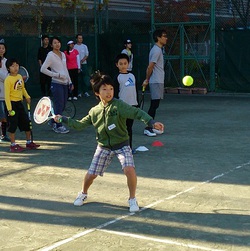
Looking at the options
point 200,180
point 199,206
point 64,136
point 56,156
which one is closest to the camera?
point 199,206

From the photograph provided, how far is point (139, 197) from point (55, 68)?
5.17 metres

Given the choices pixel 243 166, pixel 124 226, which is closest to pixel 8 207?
pixel 124 226

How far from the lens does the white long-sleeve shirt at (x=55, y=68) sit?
36.7 feet

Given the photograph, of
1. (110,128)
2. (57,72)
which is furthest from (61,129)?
(110,128)

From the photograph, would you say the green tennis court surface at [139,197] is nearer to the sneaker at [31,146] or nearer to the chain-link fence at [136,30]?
the sneaker at [31,146]

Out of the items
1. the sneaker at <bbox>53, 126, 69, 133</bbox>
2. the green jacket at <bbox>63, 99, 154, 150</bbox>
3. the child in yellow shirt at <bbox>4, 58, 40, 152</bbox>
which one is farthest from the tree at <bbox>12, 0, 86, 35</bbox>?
the green jacket at <bbox>63, 99, 154, 150</bbox>

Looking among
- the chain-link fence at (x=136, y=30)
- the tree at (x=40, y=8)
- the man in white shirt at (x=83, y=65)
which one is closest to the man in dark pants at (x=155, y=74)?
the man in white shirt at (x=83, y=65)

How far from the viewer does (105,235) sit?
5441mm

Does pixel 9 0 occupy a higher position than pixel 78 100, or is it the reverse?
pixel 9 0

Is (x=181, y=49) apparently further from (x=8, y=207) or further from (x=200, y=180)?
(x=8, y=207)

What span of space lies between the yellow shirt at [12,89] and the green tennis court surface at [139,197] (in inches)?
35.7

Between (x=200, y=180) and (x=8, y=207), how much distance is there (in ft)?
8.05

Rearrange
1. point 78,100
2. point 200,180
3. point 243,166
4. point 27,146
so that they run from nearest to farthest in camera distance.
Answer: point 200,180 < point 243,166 < point 27,146 < point 78,100

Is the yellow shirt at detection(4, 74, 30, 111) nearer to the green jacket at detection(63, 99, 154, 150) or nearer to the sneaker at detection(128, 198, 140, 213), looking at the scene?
the green jacket at detection(63, 99, 154, 150)
